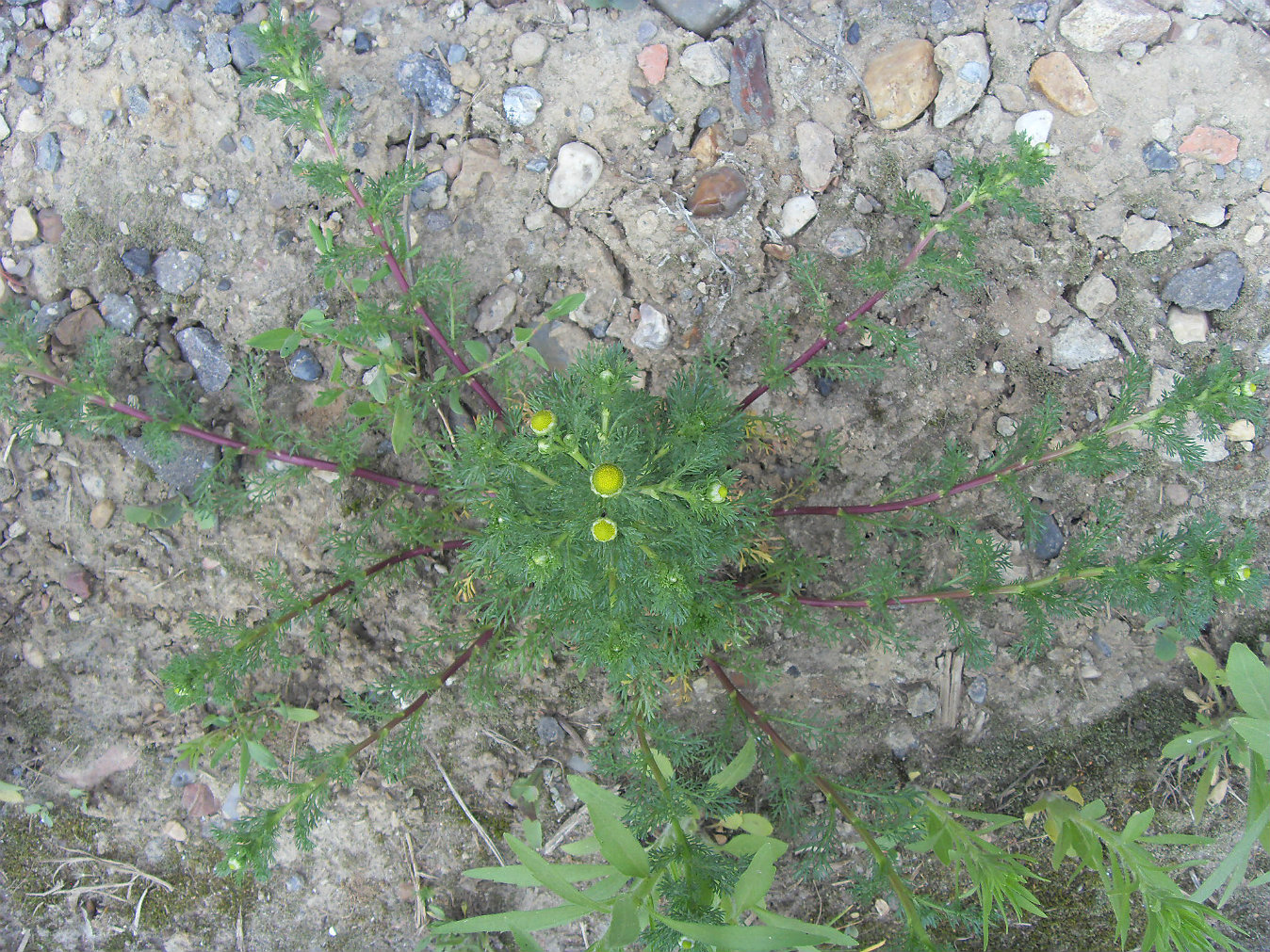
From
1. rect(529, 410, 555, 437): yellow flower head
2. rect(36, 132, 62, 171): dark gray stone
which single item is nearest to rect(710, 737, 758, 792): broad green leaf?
rect(529, 410, 555, 437): yellow flower head

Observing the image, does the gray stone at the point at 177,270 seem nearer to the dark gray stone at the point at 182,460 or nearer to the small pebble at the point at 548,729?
the dark gray stone at the point at 182,460

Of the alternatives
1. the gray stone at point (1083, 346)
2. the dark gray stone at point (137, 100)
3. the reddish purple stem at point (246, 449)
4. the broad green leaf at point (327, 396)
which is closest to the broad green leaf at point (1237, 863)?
the gray stone at point (1083, 346)

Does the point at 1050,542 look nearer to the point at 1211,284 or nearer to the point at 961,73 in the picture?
the point at 1211,284

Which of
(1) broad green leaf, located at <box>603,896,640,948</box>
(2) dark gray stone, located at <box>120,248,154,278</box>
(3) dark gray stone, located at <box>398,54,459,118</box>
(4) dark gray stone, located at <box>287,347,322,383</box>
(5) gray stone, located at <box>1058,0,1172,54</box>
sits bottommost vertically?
(1) broad green leaf, located at <box>603,896,640,948</box>

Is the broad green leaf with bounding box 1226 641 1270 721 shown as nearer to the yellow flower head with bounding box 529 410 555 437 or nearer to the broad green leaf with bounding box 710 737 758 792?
the broad green leaf with bounding box 710 737 758 792

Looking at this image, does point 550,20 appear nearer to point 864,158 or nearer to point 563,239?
point 563,239

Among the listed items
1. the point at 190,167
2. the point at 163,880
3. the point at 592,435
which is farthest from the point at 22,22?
the point at 163,880
